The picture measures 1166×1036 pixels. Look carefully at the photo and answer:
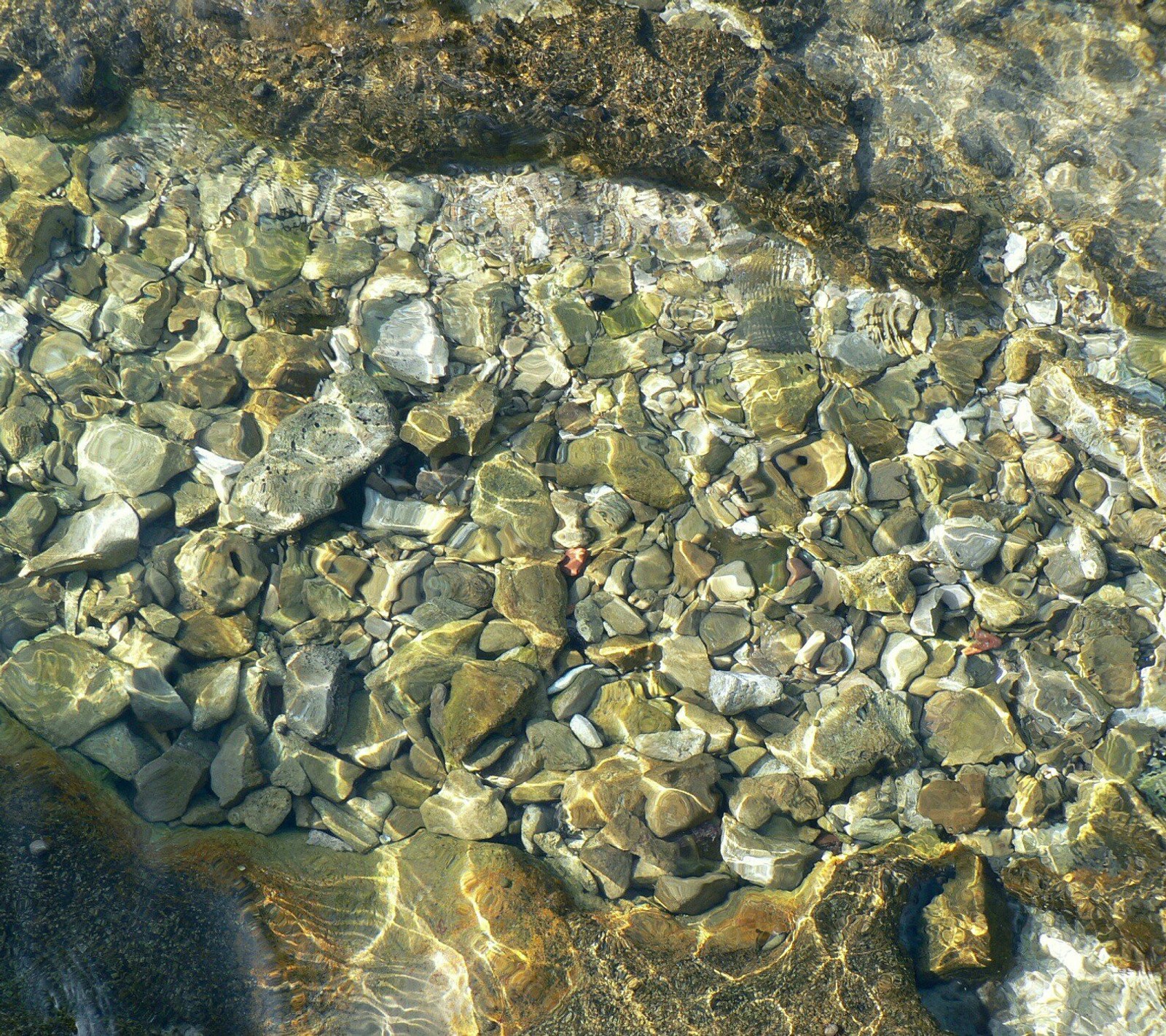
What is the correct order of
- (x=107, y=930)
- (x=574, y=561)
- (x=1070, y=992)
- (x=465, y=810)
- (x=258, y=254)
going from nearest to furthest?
(x=107, y=930) → (x=1070, y=992) → (x=465, y=810) → (x=574, y=561) → (x=258, y=254)

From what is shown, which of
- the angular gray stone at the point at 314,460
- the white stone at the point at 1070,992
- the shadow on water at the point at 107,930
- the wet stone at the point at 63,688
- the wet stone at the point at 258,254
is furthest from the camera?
the wet stone at the point at 258,254

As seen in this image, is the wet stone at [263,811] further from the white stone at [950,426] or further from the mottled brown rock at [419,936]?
the white stone at [950,426]

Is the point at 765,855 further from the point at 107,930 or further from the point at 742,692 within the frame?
the point at 107,930

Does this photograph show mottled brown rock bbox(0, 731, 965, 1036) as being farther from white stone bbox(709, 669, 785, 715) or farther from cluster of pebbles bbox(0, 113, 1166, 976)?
white stone bbox(709, 669, 785, 715)

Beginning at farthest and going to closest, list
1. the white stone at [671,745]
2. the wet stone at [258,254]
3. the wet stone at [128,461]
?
the wet stone at [258,254] → the wet stone at [128,461] → the white stone at [671,745]

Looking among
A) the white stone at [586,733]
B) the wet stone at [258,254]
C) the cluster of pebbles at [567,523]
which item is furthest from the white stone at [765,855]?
the wet stone at [258,254]

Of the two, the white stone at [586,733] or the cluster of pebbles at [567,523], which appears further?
the white stone at [586,733]

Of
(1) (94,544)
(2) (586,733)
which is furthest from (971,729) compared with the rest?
(1) (94,544)

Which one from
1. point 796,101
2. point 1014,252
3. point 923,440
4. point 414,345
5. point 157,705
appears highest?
point 796,101
